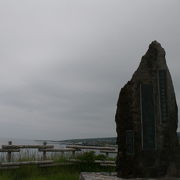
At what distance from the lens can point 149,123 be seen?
28.9 feet

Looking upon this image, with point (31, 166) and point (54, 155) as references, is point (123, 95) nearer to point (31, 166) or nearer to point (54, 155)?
point (31, 166)

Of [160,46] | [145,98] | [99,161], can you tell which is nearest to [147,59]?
[160,46]

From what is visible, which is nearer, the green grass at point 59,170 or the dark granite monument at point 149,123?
the dark granite monument at point 149,123

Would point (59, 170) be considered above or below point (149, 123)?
below

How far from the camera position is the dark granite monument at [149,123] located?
342 inches

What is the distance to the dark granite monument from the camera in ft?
28.5

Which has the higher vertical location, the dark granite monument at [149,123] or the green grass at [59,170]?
the dark granite monument at [149,123]

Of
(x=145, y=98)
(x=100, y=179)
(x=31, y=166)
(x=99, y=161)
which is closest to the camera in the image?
(x=100, y=179)

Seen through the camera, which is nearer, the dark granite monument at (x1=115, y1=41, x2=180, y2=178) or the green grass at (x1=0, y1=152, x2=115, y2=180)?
the dark granite monument at (x1=115, y1=41, x2=180, y2=178)

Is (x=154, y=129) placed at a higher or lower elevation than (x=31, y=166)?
higher

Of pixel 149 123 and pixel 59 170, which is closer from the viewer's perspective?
pixel 149 123

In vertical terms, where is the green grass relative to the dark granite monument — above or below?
below

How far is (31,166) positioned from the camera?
39.2 ft

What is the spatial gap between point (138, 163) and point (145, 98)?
1673 millimetres
